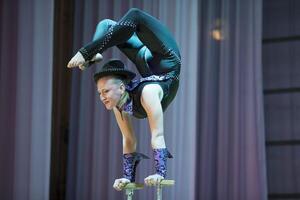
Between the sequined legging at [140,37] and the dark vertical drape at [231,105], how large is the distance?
1669mm

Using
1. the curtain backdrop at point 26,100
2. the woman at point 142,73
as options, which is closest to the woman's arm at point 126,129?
the woman at point 142,73

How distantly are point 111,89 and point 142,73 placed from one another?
122 millimetres

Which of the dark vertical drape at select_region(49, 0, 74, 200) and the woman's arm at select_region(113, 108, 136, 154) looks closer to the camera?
the woman's arm at select_region(113, 108, 136, 154)

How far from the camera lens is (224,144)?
323 centimetres

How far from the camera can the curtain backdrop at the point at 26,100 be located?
354cm

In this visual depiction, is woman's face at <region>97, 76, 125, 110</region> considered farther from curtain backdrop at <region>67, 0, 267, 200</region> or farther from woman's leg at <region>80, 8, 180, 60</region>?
curtain backdrop at <region>67, 0, 267, 200</region>

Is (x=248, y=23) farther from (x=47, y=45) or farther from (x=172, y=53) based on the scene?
(x=172, y=53)

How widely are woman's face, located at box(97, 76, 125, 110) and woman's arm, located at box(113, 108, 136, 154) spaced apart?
7 cm

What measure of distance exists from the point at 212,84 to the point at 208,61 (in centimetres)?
13

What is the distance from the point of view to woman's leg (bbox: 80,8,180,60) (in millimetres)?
1489

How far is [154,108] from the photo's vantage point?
1.54m

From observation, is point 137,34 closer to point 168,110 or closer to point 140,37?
point 140,37

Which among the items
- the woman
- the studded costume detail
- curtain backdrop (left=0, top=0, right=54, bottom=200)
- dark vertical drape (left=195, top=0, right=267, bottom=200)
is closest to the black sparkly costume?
the woman

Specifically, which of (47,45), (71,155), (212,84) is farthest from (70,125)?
(212,84)
